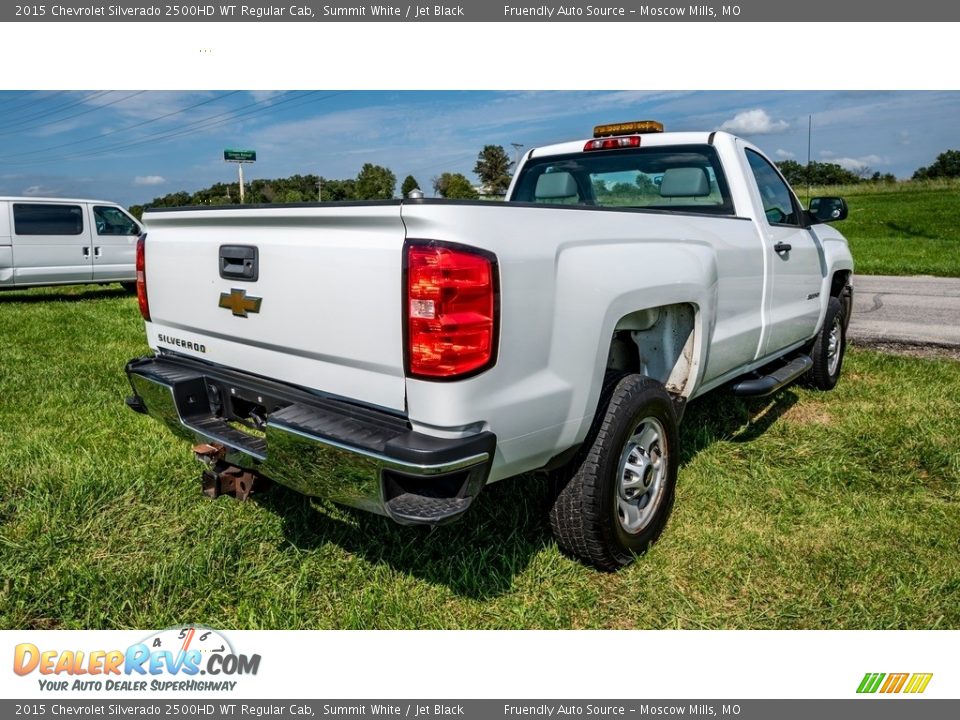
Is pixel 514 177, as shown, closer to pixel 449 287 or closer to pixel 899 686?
pixel 449 287

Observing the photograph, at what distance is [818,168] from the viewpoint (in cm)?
5625

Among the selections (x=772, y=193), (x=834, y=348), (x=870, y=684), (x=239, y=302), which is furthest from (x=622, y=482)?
(x=834, y=348)

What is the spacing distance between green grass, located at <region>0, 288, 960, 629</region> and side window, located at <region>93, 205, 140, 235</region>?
33.6 feet

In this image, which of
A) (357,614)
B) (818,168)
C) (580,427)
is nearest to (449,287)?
(580,427)

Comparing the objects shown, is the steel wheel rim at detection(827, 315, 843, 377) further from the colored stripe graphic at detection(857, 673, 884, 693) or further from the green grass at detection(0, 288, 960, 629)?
the colored stripe graphic at detection(857, 673, 884, 693)

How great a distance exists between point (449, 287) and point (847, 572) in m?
2.25

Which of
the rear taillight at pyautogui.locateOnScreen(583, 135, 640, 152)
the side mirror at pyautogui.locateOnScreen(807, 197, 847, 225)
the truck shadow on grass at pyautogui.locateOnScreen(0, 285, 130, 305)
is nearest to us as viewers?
the rear taillight at pyautogui.locateOnScreen(583, 135, 640, 152)

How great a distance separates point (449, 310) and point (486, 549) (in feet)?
4.72

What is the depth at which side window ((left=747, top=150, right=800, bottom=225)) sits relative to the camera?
4.60 m

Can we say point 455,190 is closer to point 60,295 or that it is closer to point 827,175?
point 60,295

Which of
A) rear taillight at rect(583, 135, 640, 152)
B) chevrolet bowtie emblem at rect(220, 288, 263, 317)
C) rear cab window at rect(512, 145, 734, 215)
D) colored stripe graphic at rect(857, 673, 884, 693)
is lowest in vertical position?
colored stripe graphic at rect(857, 673, 884, 693)

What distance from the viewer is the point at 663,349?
3631 millimetres

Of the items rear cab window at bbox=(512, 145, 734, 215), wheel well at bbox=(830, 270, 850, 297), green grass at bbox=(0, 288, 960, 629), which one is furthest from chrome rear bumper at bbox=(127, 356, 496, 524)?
wheel well at bbox=(830, 270, 850, 297)

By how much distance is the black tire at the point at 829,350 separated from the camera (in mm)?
5715
